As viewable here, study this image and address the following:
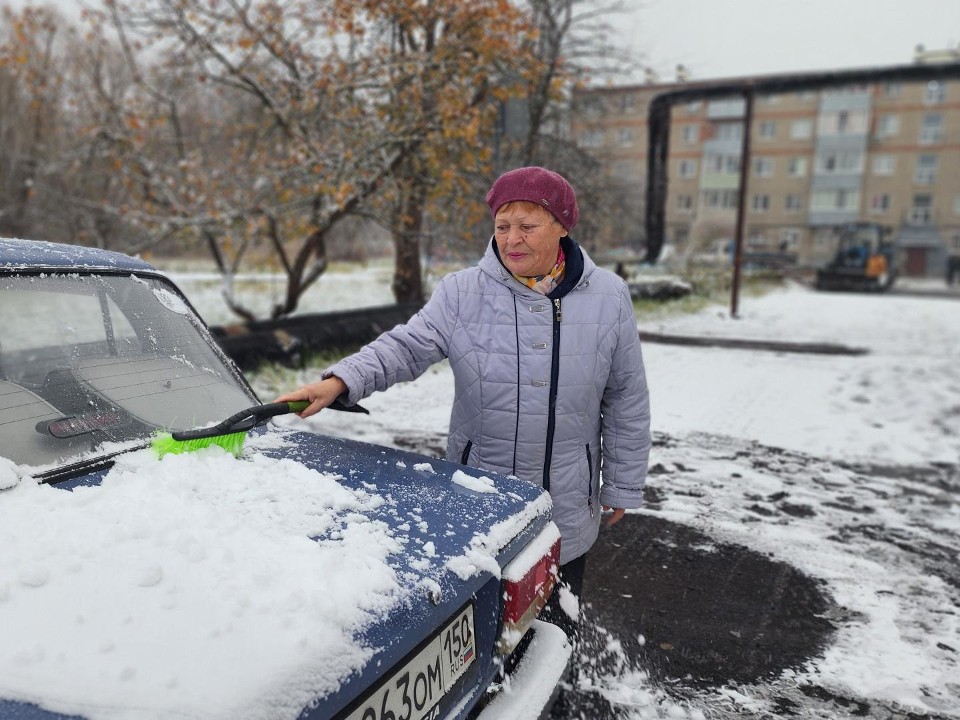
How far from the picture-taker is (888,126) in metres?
52.3

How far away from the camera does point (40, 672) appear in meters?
1.08

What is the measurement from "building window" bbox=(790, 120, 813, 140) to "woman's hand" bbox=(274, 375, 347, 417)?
60964 mm

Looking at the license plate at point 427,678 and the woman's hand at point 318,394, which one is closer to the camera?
the license plate at point 427,678

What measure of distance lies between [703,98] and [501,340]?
44.0ft

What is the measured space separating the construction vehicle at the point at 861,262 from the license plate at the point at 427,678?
28744mm

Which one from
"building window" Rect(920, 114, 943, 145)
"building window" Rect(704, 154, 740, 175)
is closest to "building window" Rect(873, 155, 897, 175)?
"building window" Rect(920, 114, 943, 145)

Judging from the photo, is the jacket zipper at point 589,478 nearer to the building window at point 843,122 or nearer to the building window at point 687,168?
the building window at point 687,168

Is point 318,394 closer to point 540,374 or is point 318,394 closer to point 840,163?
point 540,374

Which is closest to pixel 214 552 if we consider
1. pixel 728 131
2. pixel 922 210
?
pixel 728 131

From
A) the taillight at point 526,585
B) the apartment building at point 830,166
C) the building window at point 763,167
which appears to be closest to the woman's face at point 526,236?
the taillight at point 526,585

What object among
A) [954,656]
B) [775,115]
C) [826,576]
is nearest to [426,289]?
[826,576]

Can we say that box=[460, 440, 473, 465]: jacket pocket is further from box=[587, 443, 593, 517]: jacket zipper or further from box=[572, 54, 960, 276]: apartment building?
box=[572, 54, 960, 276]: apartment building

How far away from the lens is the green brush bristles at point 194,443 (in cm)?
190

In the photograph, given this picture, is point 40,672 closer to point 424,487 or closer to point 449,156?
point 424,487
